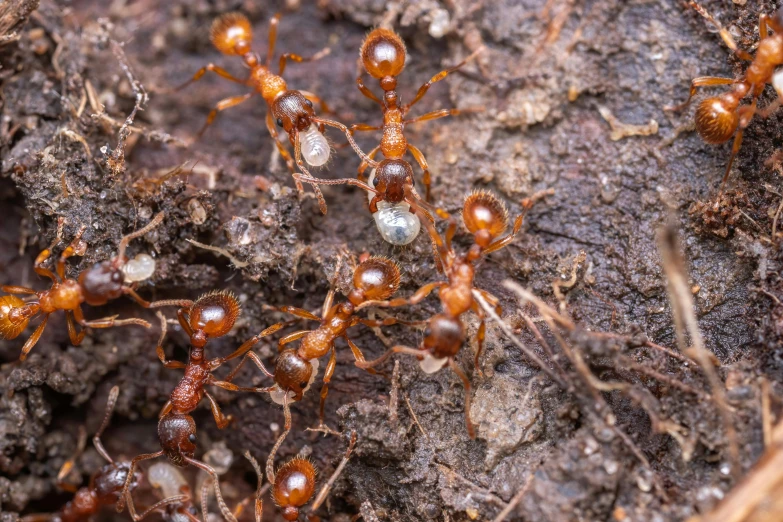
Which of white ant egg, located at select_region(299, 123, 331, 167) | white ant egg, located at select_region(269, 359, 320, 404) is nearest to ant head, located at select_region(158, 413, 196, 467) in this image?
white ant egg, located at select_region(269, 359, 320, 404)

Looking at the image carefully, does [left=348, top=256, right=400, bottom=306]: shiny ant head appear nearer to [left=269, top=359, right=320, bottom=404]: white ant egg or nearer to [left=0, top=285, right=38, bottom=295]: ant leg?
[left=269, top=359, right=320, bottom=404]: white ant egg

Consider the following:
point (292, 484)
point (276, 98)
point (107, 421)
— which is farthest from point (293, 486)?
point (276, 98)

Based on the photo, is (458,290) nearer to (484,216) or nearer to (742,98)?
(484,216)

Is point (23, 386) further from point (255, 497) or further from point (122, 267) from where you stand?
point (255, 497)

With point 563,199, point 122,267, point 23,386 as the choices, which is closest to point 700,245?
point 563,199

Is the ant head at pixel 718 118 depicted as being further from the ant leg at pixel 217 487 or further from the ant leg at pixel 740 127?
the ant leg at pixel 217 487

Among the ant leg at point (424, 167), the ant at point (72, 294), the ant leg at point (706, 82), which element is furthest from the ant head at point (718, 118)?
the ant at point (72, 294)
